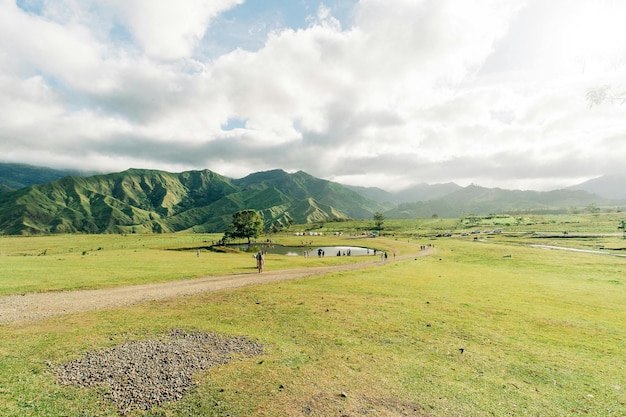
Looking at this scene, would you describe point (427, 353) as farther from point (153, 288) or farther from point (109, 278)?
point (109, 278)

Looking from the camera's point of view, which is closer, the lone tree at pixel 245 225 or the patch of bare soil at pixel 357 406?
the patch of bare soil at pixel 357 406

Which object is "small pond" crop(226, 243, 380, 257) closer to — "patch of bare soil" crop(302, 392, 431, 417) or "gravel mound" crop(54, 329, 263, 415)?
"gravel mound" crop(54, 329, 263, 415)

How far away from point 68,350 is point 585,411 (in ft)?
69.5

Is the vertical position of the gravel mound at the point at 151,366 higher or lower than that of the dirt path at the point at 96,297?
higher

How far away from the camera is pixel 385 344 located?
15656 millimetres

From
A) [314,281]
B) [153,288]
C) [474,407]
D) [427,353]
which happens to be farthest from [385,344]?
[153,288]

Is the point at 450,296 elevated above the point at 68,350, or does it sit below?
below

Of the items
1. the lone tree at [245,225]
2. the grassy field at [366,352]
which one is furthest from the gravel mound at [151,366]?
the lone tree at [245,225]

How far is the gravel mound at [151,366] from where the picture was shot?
10461 millimetres

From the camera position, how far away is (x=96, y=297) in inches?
981

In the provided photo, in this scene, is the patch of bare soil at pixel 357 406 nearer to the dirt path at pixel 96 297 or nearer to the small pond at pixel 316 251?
the dirt path at pixel 96 297

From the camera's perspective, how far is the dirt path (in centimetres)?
2019

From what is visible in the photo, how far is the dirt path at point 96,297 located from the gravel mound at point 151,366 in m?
10.2

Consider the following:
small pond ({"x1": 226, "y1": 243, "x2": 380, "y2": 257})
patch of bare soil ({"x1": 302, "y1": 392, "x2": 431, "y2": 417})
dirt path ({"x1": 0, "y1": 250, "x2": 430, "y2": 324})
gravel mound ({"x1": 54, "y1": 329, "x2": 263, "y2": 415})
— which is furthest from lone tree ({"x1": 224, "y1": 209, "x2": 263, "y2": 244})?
patch of bare soil ({"x1": 302, "y1": 392, "x2": 431, "y2": 417})
